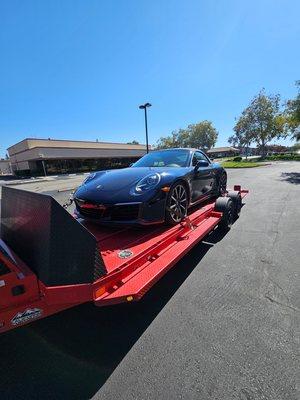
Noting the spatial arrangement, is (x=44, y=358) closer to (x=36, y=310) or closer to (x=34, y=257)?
(x=36, y=310)

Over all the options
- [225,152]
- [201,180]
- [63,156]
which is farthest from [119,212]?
[225,152]

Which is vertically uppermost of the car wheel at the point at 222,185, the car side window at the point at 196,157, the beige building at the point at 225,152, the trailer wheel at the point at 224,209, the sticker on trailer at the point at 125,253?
the car side window at the point at 196,157

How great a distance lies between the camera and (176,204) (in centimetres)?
419

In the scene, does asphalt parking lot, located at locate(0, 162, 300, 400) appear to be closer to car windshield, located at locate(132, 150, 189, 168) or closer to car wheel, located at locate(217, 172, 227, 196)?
car windshield, located at locate(132, 150, 189, 168)

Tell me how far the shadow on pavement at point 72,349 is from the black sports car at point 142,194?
1092mm

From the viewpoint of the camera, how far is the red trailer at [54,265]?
6.32ft

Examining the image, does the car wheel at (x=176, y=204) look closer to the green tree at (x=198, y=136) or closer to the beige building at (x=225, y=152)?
the green tree at (x=198, y=136)

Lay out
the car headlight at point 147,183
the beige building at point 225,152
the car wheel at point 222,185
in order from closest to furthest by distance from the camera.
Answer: the car headlight at point 147,183 → the car wheel at point 222,185 → the beige building at point 225,152

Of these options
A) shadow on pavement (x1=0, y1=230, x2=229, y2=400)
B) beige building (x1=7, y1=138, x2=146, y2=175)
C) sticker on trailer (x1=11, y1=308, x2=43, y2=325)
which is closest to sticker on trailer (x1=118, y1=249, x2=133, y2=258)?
shadow on pavement (x1=0, y1=230, x2=229, y2=400)

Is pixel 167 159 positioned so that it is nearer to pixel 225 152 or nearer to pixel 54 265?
pixel 54 265

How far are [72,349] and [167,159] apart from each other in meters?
3.67

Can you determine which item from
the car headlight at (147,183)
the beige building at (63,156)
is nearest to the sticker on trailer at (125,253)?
the car headlight at (147,183)

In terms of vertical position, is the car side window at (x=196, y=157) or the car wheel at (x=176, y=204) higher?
the car side window at (x=196, y=157)

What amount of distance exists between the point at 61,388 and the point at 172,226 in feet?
8.33
